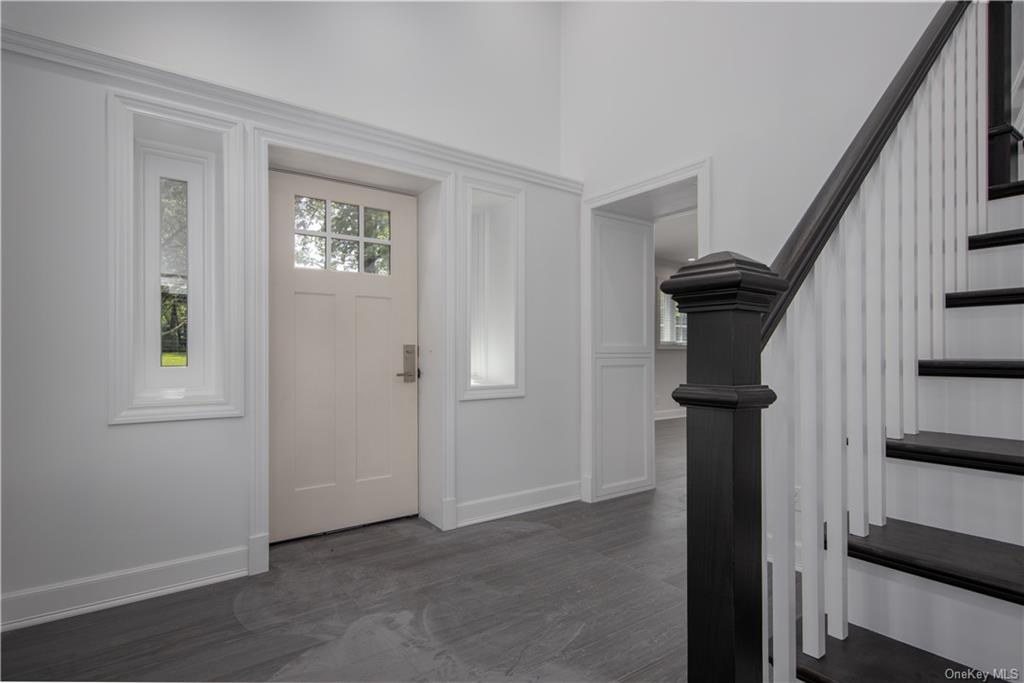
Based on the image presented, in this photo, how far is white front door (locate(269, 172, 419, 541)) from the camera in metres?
2.92

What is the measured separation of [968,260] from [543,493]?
2.65m

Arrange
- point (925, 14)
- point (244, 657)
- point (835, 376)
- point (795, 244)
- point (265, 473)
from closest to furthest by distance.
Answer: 1. point (795, 244)
2. point (835, 376)
3. point (244, 657)
4. point (925, 14)
5. point (265, 473)

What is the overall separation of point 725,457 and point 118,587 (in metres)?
2.60

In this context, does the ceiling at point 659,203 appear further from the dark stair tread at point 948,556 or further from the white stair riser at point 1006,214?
the dark stair tread at point 948,556

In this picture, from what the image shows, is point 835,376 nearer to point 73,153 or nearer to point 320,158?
point 320,158

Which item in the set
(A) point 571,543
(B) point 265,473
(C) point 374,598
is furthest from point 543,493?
(B) point 265,473

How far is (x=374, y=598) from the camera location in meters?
2.24

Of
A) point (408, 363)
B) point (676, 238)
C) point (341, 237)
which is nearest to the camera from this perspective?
point (341, 237)

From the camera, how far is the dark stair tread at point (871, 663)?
1.00m

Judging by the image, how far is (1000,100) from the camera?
6.31 ft

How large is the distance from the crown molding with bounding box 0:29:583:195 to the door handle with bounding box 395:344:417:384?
3.96 ft

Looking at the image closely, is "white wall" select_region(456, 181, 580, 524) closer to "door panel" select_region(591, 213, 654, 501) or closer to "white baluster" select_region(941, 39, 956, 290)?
"door panel" select_region(591, 213, 654, 501)

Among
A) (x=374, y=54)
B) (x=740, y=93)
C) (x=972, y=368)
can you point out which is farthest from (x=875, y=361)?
(x=374, y=54)

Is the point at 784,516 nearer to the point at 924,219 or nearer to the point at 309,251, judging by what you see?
the point at 924,219
